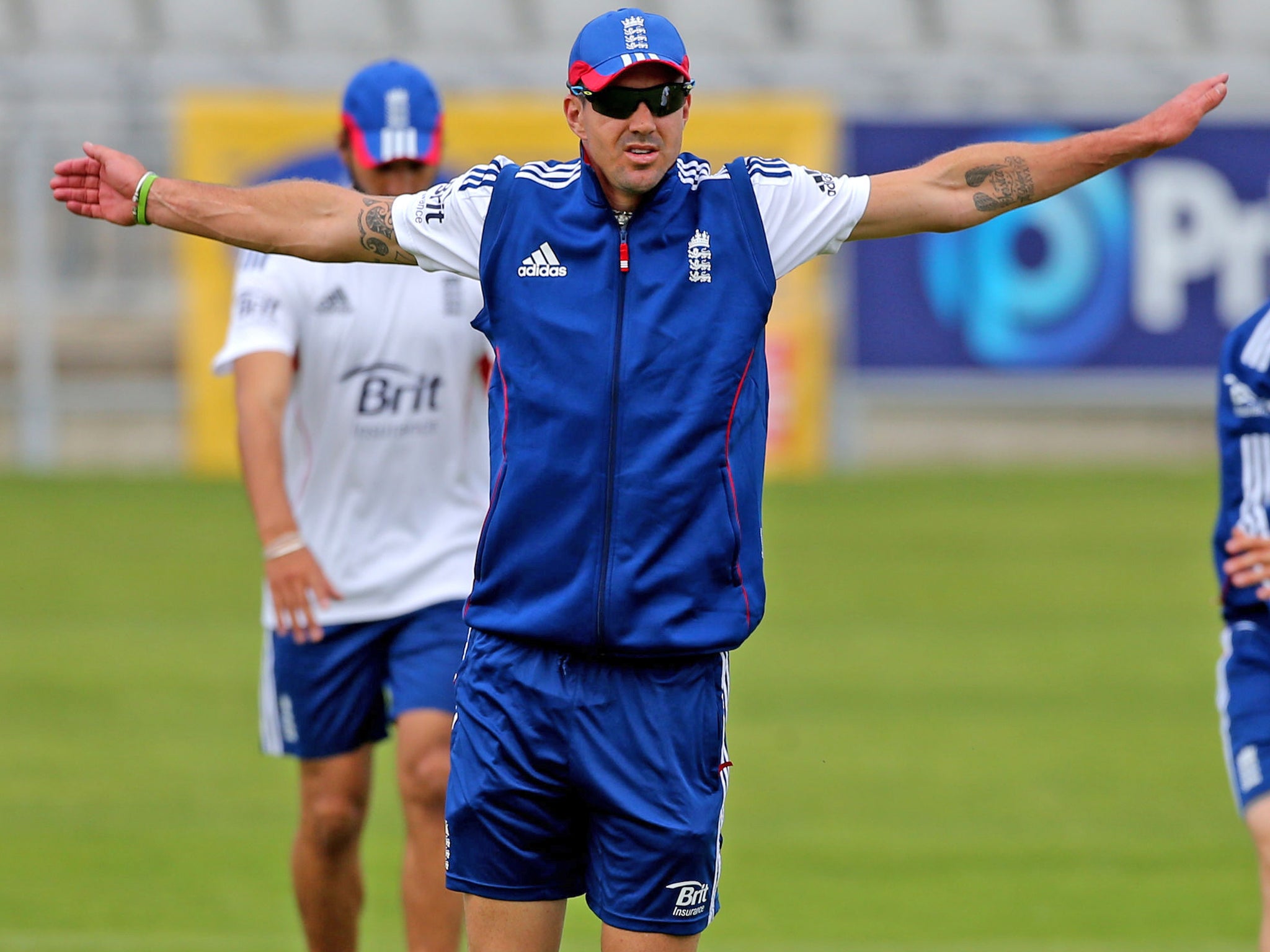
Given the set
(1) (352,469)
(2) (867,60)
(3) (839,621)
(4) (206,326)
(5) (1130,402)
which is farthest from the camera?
(2) (867,60)

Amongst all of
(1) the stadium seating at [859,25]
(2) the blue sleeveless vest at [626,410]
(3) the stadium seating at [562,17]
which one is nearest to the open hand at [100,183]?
(2) the blue sleeveless vest at [626,410]

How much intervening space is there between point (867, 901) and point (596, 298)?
3.62 m

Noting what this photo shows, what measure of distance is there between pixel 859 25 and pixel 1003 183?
69.9 ft

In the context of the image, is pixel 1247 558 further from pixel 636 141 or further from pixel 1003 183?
pixel 636 141

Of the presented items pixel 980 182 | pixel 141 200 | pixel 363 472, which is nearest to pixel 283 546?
pixel 363 472

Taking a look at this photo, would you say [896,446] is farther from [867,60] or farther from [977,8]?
[977,8]

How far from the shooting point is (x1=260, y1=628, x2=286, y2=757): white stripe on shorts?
5.70 meters

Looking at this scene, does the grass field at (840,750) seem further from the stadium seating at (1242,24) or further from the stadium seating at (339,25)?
the stadium seating at (1242,24)

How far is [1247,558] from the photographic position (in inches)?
191

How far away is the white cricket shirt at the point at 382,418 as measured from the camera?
5582mm

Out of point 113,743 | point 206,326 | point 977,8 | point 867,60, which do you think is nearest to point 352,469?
point 113,743

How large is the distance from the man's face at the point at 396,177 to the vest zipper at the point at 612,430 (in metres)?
1.69

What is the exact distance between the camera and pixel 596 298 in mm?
3928

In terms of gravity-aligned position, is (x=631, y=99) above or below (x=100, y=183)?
above
